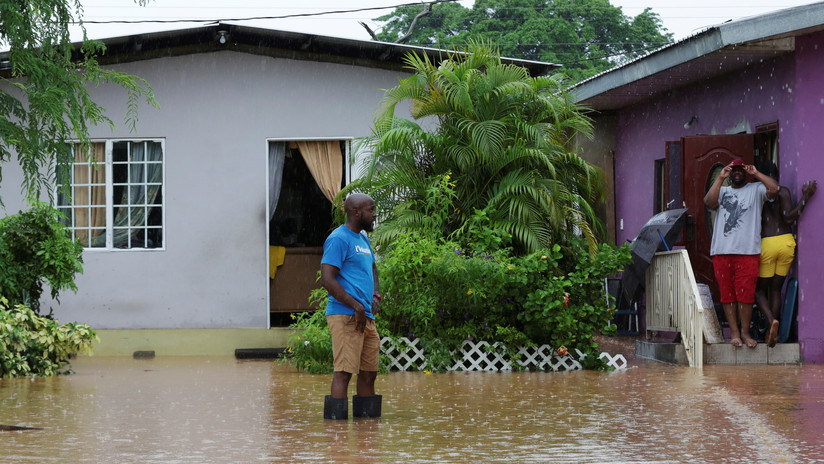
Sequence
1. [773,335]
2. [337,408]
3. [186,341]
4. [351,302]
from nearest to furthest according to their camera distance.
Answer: [351,302] → [337,408] → [773,335] → [186,341]

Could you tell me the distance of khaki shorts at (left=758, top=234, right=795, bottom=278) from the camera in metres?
12.2

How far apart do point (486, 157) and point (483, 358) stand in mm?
2213

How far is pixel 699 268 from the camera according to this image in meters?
13.5

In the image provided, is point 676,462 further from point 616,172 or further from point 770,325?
point 616,172

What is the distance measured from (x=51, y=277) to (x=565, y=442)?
7576mm

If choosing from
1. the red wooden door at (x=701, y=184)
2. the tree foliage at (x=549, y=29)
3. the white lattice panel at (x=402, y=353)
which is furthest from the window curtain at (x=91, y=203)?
the tree foliage at (x=549, y=29)

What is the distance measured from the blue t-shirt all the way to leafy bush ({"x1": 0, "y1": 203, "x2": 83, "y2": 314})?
5.76 meters

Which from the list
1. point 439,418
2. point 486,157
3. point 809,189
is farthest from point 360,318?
point 809,189

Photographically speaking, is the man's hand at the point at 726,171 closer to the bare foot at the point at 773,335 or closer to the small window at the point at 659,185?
the bare foot at the point at 773,335

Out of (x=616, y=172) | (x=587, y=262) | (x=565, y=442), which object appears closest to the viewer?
(x=565, y=442)

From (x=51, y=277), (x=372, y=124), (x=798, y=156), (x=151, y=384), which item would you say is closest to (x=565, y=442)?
(x=151, y=384)

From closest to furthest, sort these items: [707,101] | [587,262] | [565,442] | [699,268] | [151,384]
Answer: [565,442], [151,384], [587,262], [699,268], [707,101]

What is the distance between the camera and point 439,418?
803 centimetres

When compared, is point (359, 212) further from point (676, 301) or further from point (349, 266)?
point (676, 301)
